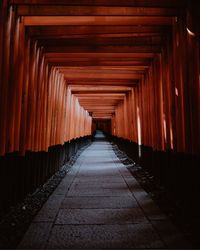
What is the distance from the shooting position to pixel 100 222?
3604mm

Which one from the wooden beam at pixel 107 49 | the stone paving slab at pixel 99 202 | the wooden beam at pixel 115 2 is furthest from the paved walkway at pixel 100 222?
the wooden beam at pixel 115 2

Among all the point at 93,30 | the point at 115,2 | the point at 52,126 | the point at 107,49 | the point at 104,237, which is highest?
the point at 115,2

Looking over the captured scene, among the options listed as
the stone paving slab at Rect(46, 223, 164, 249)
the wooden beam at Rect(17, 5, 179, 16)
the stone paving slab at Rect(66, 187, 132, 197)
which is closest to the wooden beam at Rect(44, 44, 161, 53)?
the wooden beam at Rect(17, 5, 179, 16)

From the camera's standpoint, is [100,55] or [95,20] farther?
[100,55]

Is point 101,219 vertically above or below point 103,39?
below

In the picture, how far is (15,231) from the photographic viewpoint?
3.27 m

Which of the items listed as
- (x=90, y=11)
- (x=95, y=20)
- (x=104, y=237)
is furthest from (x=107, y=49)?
(x=104, y=237)

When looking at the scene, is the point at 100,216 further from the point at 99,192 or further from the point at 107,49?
the point at 107,49

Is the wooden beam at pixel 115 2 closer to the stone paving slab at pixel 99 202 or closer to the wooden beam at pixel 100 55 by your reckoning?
the wooden beam at pixel 100 55

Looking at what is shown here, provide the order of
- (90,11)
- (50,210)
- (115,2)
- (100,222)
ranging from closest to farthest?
(100,222) → (50,210) → (115,2) → (90,11)

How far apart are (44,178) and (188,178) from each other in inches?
147

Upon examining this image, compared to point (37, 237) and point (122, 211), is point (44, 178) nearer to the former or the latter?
point (122, 211)

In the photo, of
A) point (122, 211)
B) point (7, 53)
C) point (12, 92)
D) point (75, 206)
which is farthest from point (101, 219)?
point (7, 53)

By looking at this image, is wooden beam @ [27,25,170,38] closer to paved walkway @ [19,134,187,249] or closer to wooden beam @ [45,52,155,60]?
wooden beam @ [45,52,155,60]
